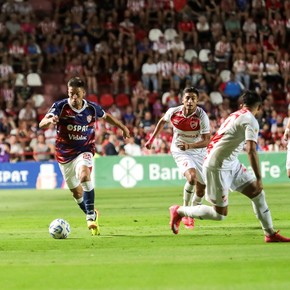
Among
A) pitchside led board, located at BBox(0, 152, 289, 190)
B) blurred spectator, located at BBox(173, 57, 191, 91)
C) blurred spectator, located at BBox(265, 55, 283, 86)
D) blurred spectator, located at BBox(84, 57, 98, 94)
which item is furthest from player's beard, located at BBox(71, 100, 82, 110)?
blurred spectator, located at BBox(265, 55, 283, 86)

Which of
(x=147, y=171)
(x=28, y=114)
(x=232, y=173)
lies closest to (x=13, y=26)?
(x=28, y=114)

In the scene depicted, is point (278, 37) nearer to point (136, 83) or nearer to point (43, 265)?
point (136, 83)

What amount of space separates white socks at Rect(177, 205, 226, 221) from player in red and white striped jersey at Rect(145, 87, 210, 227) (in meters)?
2.62

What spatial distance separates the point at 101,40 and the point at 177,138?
19593mm

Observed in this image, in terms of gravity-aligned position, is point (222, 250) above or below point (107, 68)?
below

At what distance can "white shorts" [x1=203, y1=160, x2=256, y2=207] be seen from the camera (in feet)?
40.5

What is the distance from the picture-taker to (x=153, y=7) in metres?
36.9

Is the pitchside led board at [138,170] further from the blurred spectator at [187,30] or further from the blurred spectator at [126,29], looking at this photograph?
the blurred spectator at [187,30]

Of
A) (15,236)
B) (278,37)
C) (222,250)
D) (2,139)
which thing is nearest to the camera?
(222,250)

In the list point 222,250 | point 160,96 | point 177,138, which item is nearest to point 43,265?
point 222,250

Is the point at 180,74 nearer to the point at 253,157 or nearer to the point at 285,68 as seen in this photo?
the point at 285,68

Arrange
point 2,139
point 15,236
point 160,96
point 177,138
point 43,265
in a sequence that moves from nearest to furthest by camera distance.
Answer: point 43,265, point 15,236, point 177,138, point 2,139, point 160,96

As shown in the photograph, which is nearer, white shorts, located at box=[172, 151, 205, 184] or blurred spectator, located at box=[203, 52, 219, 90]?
white shorts, located at box=[172, 151, 205, 184]

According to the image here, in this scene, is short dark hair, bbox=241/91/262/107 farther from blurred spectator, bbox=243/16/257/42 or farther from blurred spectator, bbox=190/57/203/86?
blurred spectator, bbox=243/16/257/42
